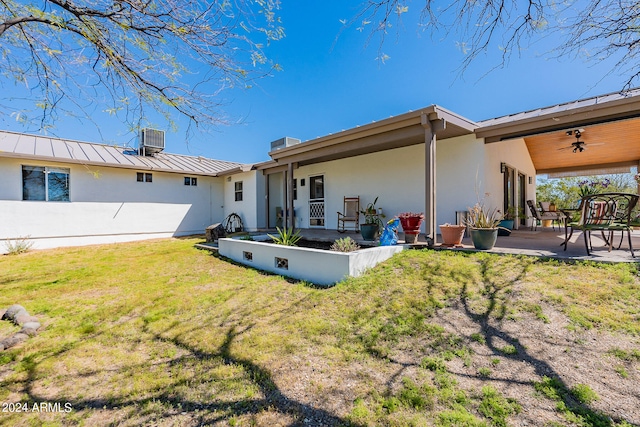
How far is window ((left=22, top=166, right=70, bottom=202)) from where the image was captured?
9039 mm

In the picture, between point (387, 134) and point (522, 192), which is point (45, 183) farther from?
point (522, 192)

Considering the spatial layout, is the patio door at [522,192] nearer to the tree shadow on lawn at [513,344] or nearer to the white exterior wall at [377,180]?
the white exterior wall at [377,180]

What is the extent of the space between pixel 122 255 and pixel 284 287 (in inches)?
231

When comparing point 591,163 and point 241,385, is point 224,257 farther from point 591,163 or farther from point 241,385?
point 591,163

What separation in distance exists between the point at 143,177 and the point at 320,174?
709cm

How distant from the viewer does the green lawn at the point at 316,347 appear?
2.10 m

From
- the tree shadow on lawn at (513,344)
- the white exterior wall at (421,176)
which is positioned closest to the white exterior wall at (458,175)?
the white exterior wall at (421,176)

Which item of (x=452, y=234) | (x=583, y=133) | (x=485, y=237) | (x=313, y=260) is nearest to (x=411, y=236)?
(x=452, y=234)

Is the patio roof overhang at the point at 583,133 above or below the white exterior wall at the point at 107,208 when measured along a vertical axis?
above

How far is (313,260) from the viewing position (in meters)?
5.12

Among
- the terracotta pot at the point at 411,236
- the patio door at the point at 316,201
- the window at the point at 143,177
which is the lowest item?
the terracotta pot at the point at 411,236

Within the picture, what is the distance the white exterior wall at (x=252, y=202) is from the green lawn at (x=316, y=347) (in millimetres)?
7405

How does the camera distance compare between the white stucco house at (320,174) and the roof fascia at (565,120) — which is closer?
the roof fascia at (565,120)

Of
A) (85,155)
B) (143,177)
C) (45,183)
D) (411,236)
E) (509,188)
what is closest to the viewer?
(411,236)
